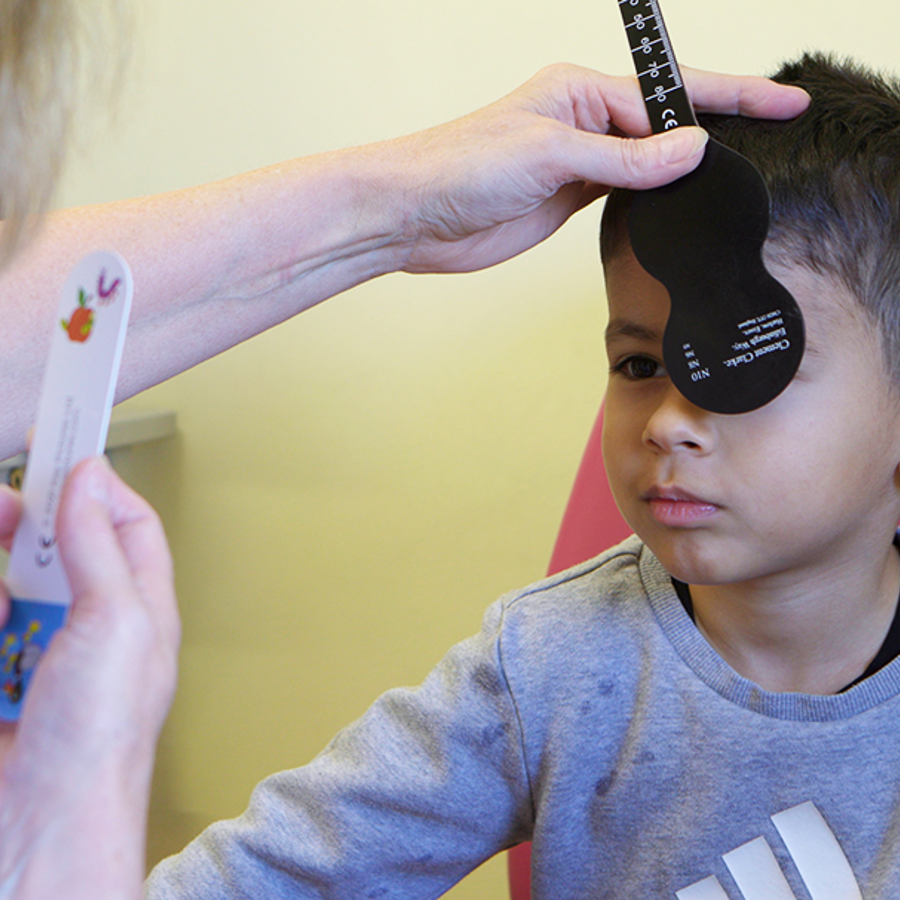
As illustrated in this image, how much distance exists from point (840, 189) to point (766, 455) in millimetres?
184

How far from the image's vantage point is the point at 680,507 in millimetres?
651

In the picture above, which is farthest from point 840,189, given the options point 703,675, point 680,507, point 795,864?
point 795,864

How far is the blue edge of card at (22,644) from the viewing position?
42cm

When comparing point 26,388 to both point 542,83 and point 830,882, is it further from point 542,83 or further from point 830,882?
point 830,882

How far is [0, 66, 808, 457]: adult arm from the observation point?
0.70 meters

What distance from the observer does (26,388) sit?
713 mm

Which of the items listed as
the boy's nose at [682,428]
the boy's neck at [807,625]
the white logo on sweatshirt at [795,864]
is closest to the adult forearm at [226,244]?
the boy's nose at [682,428]

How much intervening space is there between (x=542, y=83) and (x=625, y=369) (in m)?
0.22

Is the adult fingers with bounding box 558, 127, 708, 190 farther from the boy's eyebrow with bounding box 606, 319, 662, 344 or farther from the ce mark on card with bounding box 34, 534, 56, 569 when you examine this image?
the ce mark on card with bounding box 34, 534, 56, 569

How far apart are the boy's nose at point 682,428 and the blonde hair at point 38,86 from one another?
1.25 feet

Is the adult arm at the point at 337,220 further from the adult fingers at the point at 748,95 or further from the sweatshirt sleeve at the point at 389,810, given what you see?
the sweatshirt sleeve at the point at 389,810

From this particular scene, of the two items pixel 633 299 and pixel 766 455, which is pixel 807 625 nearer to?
pixel 766 455

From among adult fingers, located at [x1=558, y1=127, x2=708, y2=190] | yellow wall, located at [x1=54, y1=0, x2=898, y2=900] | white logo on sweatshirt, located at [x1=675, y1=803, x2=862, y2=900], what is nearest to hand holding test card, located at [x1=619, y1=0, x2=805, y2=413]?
Answer: adult fingers, located at [x1=558, y1=127, x2=708, y2=190]

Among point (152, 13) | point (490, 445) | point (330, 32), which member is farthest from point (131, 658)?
point (152, 13)
